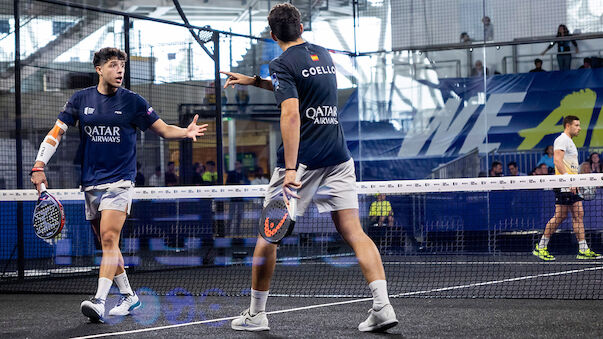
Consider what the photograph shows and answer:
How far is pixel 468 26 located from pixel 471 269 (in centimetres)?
522

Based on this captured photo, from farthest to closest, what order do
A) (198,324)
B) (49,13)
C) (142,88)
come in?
(49,13), (142,88), (198,324)

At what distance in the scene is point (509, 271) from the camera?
9.74 meters

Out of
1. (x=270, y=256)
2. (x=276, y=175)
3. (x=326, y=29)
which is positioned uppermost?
(x=326, y=29)

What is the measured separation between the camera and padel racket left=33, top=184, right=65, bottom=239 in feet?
20.7

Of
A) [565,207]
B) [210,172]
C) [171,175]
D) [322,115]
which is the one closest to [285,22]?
[322,115]

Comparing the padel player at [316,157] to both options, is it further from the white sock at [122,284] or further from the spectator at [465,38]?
the spectator at [465,38]

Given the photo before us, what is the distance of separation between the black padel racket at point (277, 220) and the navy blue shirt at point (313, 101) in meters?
0.32

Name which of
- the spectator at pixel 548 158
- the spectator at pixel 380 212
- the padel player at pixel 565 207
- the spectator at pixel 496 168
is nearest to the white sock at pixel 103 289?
the padel player at pixel 565 207

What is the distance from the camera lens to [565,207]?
1095 cm

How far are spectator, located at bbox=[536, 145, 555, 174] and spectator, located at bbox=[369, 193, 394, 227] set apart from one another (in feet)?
8.59

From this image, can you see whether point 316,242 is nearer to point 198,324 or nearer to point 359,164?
point 359,164

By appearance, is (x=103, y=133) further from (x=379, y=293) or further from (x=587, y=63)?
(x=587, y=63)

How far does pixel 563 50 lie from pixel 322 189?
31.4 feet

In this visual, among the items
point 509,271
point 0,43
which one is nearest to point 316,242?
point 509,271
